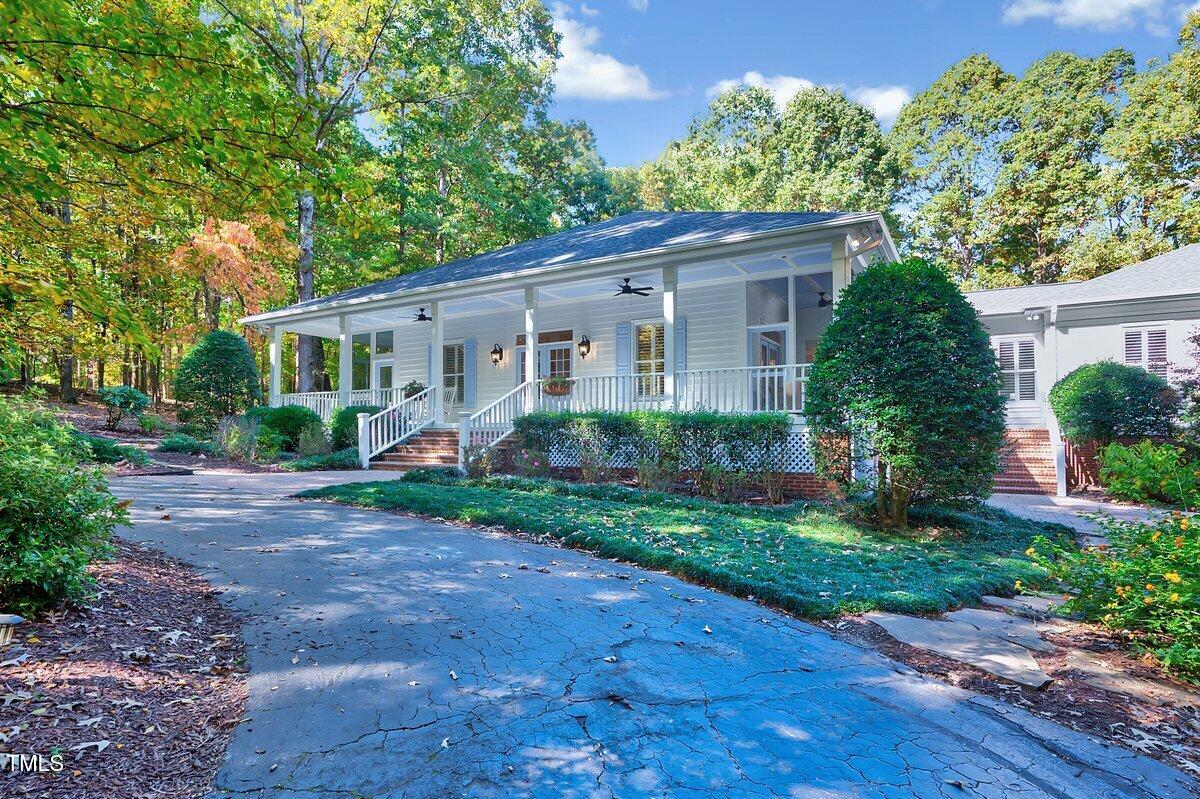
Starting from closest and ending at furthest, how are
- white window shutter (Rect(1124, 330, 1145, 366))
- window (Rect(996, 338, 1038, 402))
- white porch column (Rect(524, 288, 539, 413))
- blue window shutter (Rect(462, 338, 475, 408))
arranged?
white porch column (Rect(524, 288, 539, 413)), white window shutter (Rect(1124, 330, 1145, 366)), window (Rect(996, 338, 1038, 402)), blue window shutter (Rect(462, 338, 475, 408))

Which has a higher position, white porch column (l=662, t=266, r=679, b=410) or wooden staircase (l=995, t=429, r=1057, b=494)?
white porch column (l=662, t=266, r=679, b=410)

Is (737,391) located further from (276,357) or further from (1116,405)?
(276,357)

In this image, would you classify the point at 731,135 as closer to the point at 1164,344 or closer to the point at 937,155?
the point at 937,155

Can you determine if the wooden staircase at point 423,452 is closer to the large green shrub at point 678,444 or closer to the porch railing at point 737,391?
the large green shrub at point 678,444

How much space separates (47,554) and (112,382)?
3888 centimetres

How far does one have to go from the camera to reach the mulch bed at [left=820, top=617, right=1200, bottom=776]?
243cm

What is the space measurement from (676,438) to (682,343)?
4.84 metres

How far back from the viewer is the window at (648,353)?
13891mm

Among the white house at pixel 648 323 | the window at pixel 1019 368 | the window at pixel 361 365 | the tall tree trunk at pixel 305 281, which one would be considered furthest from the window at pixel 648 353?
the window at pixel 361 365

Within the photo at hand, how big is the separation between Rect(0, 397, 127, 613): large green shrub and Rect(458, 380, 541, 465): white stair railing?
8.11m

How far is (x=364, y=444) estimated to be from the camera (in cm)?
1272

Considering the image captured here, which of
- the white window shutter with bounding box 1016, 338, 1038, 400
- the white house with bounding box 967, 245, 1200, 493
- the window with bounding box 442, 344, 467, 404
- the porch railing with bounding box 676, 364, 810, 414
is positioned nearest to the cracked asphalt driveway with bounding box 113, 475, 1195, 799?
the porch railing with bounding box 676, 364, 810, 414

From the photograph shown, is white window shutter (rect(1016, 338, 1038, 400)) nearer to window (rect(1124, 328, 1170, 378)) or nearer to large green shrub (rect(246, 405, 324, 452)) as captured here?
window (rect(1124, 328, 1170, 378))

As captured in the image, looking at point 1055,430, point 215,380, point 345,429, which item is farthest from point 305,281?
point 1055,430
